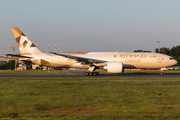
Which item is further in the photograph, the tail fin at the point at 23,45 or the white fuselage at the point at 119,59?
the tail fin at the point at 23,45

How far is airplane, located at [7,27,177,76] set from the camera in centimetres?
2884

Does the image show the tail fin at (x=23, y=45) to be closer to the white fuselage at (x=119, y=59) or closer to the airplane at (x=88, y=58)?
the airplane at (x=88, y=58)

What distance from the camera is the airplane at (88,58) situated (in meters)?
28.8

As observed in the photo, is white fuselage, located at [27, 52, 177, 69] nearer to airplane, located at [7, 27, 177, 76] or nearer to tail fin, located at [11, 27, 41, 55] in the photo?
airplane, located at [7, 27, 177, 76]

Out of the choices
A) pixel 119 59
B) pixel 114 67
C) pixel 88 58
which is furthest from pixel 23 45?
pixel 119 59

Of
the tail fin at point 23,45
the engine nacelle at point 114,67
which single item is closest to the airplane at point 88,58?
the tail fin at point 23,45

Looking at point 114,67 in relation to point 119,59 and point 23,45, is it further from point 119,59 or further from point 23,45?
point 23,45

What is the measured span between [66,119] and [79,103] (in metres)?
2.55

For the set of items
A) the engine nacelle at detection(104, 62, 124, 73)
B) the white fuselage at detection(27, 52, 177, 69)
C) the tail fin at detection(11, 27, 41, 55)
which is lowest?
the engine nacelle at detection(104, 62, 124, 73)

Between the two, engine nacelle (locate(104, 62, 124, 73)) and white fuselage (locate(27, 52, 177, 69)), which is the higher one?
white fuselage (locate(27, 52, 177, 69))

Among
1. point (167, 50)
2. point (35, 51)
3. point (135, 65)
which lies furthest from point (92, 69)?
point (167, 50)

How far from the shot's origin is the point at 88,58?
29391 mm

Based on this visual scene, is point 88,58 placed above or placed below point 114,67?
above

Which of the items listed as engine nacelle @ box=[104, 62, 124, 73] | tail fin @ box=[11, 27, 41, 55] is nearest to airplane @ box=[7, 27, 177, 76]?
tail fin @ box=[11, 27, 41, 55]
